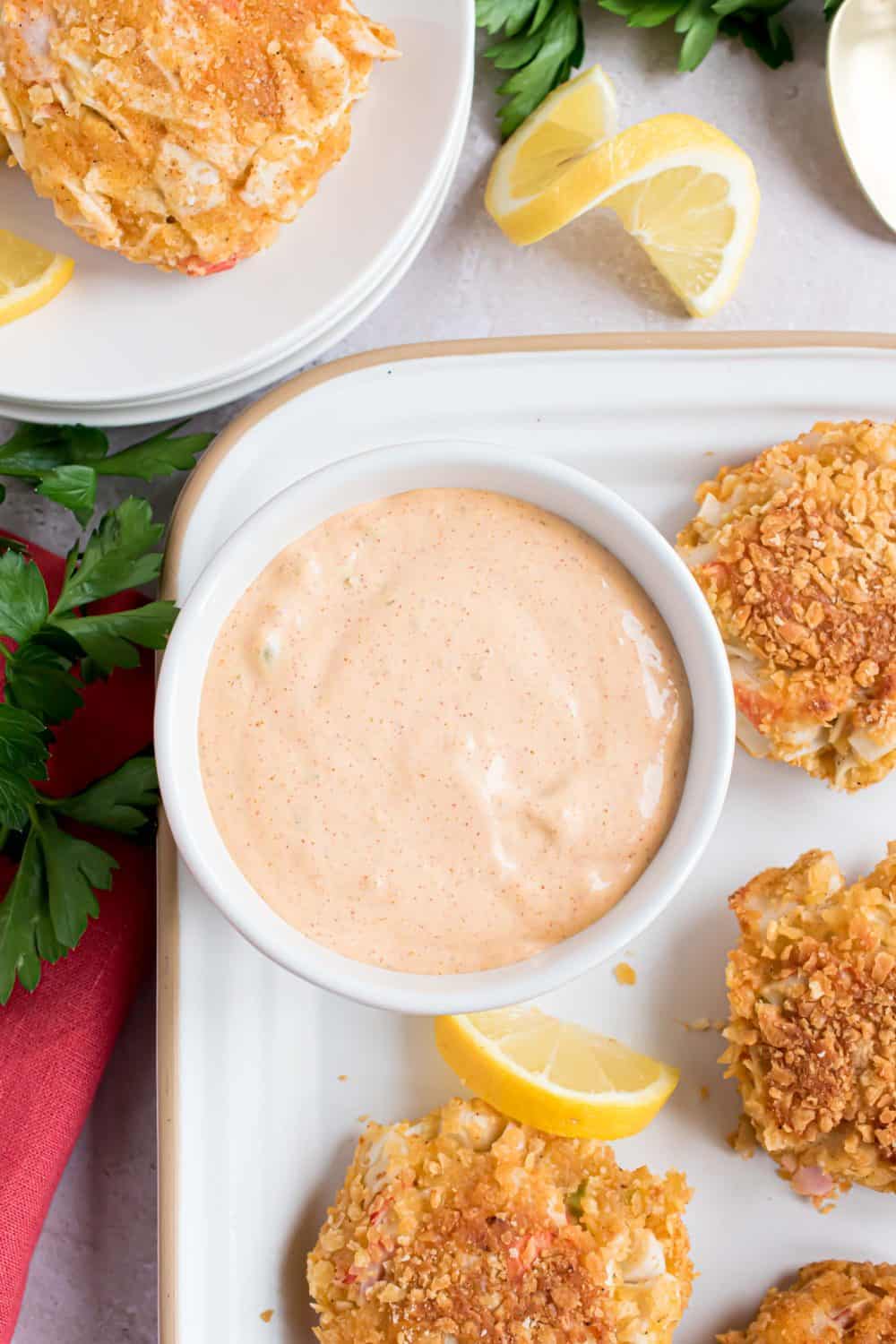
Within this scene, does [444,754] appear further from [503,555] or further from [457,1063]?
[457,1063]

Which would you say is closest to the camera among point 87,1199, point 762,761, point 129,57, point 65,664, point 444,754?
point 444,754

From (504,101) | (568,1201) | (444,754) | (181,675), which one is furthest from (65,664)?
(504,101)

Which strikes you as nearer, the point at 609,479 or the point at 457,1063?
the point at 457,1063

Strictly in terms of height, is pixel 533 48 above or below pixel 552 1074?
above

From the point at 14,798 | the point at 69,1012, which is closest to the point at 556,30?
the point at 14,798

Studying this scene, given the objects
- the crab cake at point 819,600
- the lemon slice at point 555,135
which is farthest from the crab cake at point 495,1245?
the lemon slice at point 555,135

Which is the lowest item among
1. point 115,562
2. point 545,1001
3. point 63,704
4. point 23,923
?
point 545,1001

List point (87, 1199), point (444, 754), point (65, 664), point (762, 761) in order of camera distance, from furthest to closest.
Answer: point (87, 1199) < point (762, 761) < point (65, 664) < point (444, 754)

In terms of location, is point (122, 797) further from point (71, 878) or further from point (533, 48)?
point (533, 48)
